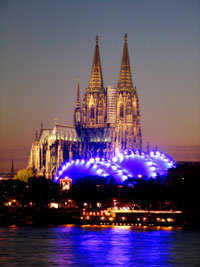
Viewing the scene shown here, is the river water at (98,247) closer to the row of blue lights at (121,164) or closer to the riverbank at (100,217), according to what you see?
the riverbank at (100,217)

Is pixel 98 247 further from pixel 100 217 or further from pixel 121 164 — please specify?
pixel 121 164

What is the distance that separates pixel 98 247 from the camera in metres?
97.6

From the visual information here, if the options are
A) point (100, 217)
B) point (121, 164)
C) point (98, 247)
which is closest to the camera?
point (98, 247)

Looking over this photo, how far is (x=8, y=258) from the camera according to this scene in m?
88.1

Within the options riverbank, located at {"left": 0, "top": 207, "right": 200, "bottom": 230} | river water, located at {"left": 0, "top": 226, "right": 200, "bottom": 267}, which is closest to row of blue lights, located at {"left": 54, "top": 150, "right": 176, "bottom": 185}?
riverbank, located at {"left": 0, "top": 207, "right": 200, "bottom": 230}

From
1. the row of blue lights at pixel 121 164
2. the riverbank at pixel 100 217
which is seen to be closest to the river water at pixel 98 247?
the riverbank at pixel 100 217

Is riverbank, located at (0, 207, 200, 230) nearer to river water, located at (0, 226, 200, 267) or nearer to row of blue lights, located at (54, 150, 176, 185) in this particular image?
river water, located at (0, 226, 200, 267)

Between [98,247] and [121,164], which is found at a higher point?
[121,164]

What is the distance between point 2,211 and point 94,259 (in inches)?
2579

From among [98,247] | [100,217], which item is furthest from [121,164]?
[98,247]

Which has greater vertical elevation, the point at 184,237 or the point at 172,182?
the point at 172,182

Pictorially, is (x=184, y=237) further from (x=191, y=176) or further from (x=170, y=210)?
(x=191, y=176)

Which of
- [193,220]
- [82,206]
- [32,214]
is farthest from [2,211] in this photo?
[193,220]

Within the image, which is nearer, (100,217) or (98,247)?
(98,247)
